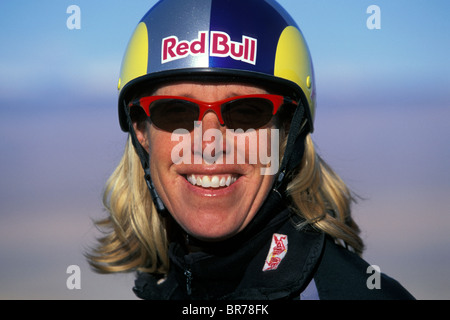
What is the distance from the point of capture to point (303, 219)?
296 cm

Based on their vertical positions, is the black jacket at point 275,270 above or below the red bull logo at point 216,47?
below

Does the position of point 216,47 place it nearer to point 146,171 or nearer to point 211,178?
point 211,178

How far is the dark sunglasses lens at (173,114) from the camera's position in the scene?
2.74 metres

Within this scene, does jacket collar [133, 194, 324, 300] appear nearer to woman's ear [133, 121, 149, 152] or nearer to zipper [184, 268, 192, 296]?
zipper [184, 268, 192, 296]

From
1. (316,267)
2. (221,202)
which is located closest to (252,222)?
(221,202)

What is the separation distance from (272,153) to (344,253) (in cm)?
65

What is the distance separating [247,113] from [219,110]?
0.16m

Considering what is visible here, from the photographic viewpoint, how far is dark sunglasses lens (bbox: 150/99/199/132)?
2.74 meters

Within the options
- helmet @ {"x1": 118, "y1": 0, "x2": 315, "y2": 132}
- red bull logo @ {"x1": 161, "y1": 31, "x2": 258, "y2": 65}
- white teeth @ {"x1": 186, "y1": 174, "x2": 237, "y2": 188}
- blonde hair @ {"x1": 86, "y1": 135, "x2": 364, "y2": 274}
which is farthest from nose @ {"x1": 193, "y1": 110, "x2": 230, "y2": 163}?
blonde hair @ {"x1": 86, "y1": 135, "x2": 364, "y2": 274}

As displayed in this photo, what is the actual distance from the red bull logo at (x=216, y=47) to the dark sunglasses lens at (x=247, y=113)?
249mm

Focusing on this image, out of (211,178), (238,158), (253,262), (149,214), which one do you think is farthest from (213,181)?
(149,214)

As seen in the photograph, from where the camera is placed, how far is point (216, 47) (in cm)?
286

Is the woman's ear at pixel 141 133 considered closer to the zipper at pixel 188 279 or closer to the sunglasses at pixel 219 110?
the sunglasses at pixel 219 110

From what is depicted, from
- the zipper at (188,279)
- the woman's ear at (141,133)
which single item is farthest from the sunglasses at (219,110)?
the zipper at (188,279)
